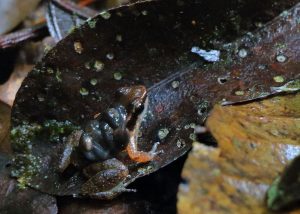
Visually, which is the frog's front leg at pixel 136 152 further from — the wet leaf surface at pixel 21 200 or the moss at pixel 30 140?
the wet leaf surface at pixel 21 200

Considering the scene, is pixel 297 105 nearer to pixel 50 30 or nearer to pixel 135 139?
pixel 135 139

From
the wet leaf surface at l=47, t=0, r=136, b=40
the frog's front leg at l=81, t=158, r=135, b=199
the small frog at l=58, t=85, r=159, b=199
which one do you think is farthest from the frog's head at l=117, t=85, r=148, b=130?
the wet leaf surface at l=47, t=0, r=136, b=40

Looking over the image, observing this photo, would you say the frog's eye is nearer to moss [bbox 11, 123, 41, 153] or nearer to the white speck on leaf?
the white speck on leaf

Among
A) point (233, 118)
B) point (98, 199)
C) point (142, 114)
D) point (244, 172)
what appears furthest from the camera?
point (142, 114)

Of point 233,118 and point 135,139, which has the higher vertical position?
point 233,118

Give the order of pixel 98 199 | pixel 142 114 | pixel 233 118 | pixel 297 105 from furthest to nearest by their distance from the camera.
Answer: pixel 142 114, pixel 98 199, pixel 297 105, pixel 233 118

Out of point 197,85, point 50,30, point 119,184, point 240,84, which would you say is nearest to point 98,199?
point 119,184

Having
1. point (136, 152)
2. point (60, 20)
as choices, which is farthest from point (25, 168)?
point (60, 20)

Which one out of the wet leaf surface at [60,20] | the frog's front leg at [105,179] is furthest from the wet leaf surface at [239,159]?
the wet leaf surface at [60,20]
